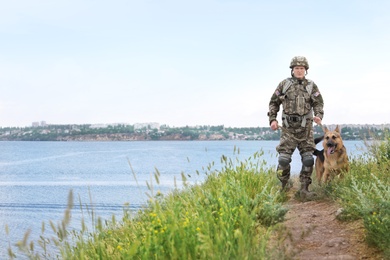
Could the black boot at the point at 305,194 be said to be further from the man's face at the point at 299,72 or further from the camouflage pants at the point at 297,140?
the man's face at the point at 299,72

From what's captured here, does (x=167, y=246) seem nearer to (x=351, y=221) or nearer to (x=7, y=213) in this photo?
(x=351, y=221)

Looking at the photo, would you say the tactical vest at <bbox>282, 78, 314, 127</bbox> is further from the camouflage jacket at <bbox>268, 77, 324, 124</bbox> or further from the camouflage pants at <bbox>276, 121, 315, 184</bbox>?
the camouflage pants at <bbox>276, 121, 315, 184</bbox>

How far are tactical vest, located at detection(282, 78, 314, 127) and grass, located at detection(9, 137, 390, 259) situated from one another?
98cm

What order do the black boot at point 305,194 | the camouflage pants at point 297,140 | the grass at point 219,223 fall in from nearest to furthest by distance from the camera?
the grass at point 219,223
the camouflage pants at point 297,140
the black boot at point 305,194

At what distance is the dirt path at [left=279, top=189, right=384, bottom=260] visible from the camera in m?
5.94

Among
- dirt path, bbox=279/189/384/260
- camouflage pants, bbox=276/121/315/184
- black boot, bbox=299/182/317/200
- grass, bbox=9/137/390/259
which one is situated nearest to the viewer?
grass, bbox=9/137/390/259

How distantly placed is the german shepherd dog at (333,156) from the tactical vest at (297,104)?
50cm

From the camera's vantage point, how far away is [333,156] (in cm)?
992

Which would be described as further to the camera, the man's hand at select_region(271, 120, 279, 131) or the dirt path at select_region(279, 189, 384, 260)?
the man's hand at select_region(271, 120, 279, 131)

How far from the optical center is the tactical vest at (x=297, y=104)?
9539 millimetres

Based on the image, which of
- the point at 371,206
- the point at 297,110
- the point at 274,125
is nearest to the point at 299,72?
the point at 297,110

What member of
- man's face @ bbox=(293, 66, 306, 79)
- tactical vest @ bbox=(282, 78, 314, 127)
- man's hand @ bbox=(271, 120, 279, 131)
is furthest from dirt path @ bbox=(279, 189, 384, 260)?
man's face @ bbox=(293, 66, 306, 79)

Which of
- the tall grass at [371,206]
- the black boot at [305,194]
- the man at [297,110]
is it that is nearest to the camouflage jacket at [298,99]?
the man at [297,110]

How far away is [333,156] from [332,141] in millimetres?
395
